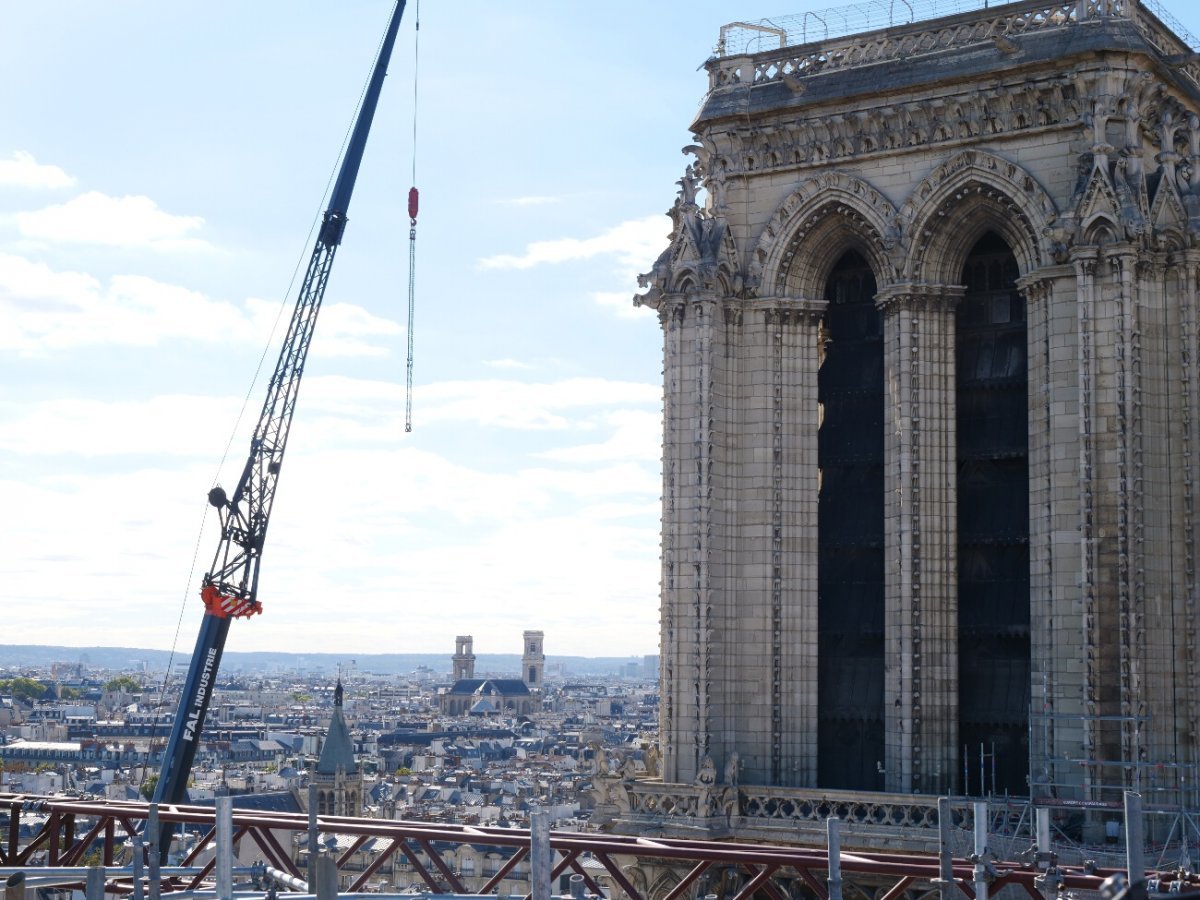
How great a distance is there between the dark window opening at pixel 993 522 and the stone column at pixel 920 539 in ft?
1.78

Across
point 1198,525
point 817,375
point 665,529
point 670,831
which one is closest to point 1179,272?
point 1198,525

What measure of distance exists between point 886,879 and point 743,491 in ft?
33.4

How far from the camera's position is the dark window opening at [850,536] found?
49.0 meters

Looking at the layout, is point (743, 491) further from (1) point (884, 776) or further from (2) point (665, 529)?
(1) point (884, 776)

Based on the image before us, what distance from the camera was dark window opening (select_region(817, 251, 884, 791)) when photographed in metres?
49.0

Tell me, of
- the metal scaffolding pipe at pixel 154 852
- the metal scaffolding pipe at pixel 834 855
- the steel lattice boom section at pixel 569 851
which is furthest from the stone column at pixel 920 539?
the metal scaffolding pipe at pixel 154 852

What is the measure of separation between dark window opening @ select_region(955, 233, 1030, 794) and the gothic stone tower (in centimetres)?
7

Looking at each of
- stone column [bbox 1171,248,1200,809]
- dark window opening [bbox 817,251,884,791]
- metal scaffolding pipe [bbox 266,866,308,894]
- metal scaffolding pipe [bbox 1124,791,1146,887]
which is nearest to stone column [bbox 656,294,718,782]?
dark window opening [bbox 817,251,884,791]

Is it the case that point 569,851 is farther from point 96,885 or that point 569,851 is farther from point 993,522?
point 993,522

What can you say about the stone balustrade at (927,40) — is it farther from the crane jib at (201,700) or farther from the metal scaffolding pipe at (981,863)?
the crane jib at (201,700)

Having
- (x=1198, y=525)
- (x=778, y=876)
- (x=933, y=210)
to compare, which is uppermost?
(x=933, y=210)

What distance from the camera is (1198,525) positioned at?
1726 inches

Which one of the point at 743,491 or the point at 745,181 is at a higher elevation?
the point at 745,181

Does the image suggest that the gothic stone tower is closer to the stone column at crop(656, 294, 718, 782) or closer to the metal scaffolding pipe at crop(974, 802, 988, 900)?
the stone column at crop(656, 294, 718, 782)
